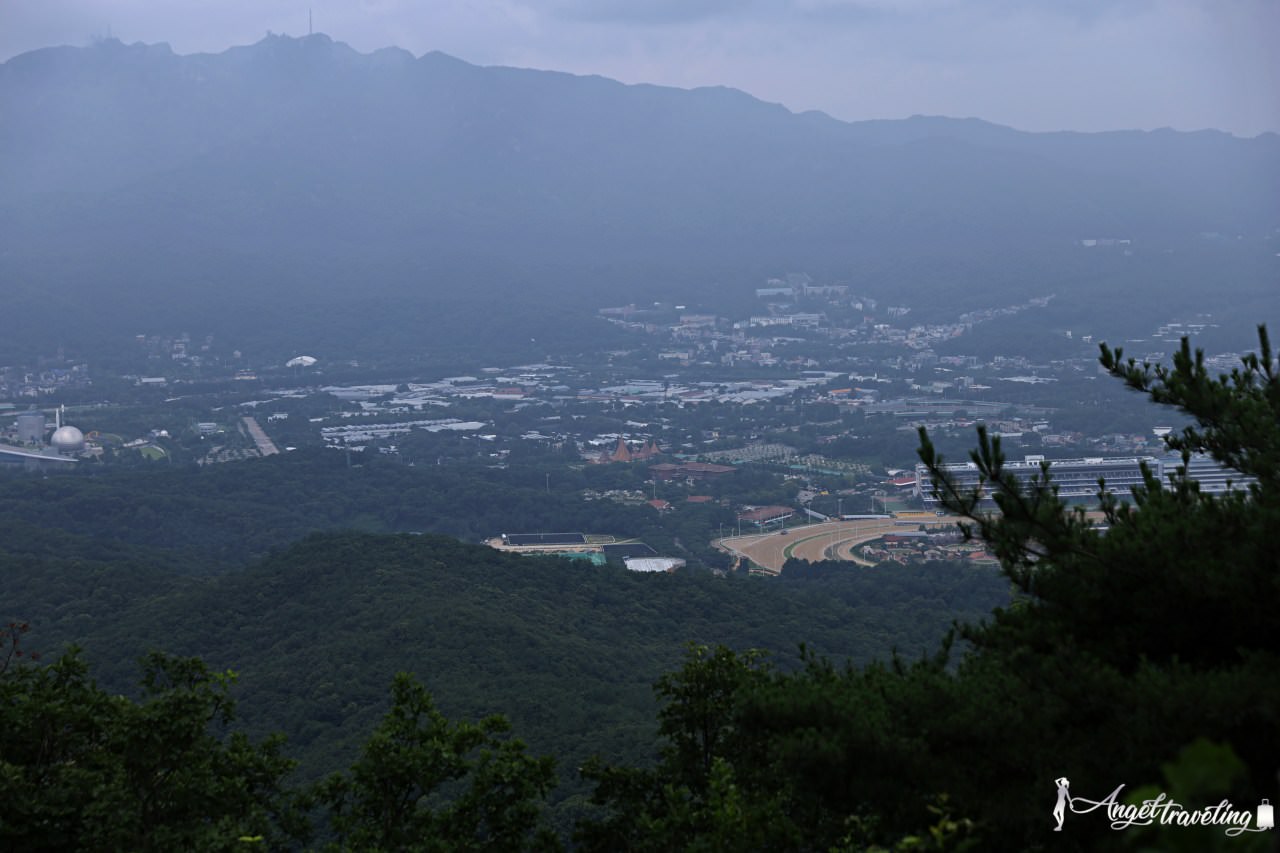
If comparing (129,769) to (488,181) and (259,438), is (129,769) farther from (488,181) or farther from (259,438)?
(488,181)

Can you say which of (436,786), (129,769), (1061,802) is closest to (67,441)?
(129,769)

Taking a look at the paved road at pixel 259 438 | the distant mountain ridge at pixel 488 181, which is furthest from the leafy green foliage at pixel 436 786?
the distant mountain ridge at pixel 488 181

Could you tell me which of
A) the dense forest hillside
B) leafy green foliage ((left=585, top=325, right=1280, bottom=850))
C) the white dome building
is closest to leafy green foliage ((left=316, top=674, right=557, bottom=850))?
leafy green foliage ((left=585, top=325, right=1280, bottom=850))

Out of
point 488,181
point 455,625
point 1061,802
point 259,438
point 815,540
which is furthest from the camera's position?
point 488,181

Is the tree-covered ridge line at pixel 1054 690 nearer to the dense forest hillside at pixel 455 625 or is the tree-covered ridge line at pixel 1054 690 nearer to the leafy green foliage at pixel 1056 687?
the leafy green foliage at pixel 1056 687

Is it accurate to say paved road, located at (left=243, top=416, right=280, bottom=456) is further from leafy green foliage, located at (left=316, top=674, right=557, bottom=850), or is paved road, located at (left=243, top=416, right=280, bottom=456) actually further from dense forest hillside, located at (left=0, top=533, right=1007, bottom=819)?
leafy green foliage, located at (left=316, top=674, right=557, bottom=850)
